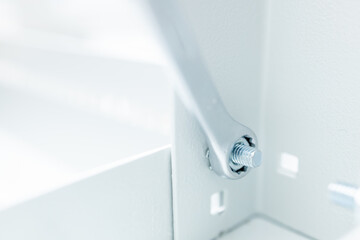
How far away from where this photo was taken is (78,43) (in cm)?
72

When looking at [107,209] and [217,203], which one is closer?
[107,209]

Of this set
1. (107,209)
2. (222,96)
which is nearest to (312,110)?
(222,96)

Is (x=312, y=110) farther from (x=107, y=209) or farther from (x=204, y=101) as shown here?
(x=107, y=209)

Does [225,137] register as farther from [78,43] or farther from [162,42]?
[78,43]

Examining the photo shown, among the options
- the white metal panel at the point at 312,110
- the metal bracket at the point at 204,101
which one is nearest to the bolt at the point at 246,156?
the metal bracket at the point at 204,101

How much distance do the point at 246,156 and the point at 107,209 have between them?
0.17 meters

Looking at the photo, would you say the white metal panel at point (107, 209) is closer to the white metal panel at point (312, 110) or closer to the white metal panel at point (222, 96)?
the white metal panel at point (222, 96)

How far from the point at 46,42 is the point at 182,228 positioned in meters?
0.47

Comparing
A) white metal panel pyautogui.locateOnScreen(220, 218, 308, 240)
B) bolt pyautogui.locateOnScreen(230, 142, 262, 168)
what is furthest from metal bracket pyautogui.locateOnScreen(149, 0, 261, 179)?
white metal panel pyautogui.locateOnScreen(220, 218, 308, 240)

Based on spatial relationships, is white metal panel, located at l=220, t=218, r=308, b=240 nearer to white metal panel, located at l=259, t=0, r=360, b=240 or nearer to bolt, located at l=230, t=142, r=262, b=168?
white metal panel, located at l=259, t=0, r=360, b=240

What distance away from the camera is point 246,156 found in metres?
0.50

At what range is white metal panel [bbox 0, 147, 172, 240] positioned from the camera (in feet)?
1.34

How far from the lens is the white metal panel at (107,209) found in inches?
16.1

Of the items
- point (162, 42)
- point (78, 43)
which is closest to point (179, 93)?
point (162, 42)
